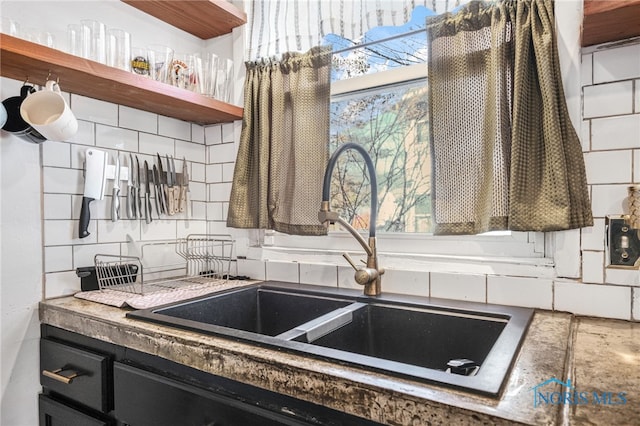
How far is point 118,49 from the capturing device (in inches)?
52.8

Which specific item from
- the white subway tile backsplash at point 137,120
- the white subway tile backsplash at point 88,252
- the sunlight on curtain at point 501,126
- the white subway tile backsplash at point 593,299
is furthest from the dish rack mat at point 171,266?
the white subway tile backsplash at point 593,299

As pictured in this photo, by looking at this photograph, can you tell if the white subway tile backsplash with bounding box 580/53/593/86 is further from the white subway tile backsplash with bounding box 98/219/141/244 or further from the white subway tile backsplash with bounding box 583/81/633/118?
the white subway tile backsplash with bounding box 98/219/141/244

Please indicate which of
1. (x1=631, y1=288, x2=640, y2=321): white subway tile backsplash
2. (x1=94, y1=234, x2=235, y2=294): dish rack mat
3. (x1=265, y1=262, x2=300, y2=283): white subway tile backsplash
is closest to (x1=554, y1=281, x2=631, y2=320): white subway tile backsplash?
(x1=631, y1=288, x2=640, y2=321): white subway tile backsplash

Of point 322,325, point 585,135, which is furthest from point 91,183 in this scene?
point 585,135

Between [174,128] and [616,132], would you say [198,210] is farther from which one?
[616,132]

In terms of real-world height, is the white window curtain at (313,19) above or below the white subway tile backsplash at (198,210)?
above

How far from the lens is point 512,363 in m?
0.71

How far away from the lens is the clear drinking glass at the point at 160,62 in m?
1.46

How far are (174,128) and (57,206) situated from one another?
1.88 feet

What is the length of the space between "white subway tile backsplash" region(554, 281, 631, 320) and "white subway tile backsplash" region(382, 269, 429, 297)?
365 mm

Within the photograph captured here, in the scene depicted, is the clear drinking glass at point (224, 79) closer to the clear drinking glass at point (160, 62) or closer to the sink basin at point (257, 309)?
the clear drinking glass at point (160, 62)

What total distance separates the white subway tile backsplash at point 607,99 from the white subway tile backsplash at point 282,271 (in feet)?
3.50

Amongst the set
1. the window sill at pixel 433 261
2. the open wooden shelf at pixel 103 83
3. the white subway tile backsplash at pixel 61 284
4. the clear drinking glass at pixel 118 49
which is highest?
the clear drinking glass at pixel 118 49

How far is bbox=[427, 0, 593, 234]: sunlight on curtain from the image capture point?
3.37 feet
